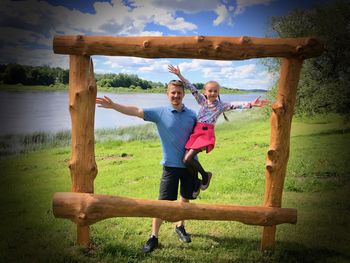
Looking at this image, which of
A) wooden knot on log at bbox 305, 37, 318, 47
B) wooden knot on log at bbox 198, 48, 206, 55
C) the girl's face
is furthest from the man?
wooden knot on log at bbox 305, 37, 318, 47

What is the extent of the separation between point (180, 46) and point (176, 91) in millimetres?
483

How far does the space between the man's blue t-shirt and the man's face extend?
104mm

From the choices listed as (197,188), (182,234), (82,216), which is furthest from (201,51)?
(182,234)

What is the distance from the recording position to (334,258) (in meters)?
4.77

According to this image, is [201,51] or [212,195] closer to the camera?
[201,51]

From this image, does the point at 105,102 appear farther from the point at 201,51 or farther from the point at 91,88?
the point at 201,51

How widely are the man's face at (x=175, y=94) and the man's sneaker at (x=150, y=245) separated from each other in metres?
1.55

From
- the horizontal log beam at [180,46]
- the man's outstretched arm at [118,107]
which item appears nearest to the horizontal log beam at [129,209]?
the man's outstretched arm at [118,107]

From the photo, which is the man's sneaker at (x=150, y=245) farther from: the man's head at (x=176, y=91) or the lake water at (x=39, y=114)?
the lake water at (x=39, y=114)

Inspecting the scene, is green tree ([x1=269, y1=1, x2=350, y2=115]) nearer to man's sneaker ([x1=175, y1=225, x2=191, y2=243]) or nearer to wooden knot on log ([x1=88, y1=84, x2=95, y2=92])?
man's sneaker ([x1=175, y1=225, x2=191, y2=243])

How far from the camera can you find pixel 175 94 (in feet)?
14.5

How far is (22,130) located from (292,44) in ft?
19.0

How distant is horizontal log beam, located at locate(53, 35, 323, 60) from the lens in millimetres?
4211

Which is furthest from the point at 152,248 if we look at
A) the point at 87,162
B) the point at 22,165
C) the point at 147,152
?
the point at 22,165
